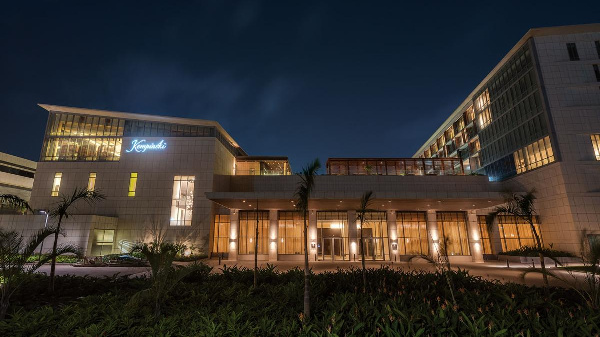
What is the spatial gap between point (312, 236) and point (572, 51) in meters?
43.0

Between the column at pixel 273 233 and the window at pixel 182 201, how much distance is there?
39.2 ft

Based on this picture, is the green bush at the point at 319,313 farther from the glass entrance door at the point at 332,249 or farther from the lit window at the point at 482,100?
the lit window at the point at 482,100

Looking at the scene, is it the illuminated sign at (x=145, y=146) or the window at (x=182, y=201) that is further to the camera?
the illuminated sign at (x=145, y=146)

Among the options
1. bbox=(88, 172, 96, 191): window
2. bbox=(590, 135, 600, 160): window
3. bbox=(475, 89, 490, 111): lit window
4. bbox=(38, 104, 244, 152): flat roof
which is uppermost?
bbox=(475, 89, 490, 111): lit window

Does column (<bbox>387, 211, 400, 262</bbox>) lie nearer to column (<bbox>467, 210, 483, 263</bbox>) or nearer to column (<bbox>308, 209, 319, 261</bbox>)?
column (<bbox>467, 210, 483, 263</bbox>)

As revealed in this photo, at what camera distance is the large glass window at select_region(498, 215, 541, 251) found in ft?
129

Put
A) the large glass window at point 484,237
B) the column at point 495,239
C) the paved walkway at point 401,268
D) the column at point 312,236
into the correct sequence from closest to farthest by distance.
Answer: the paved walkway at point 401,268 < the column at point 312,236 < the column at point 495,239 < the large glass window at point 484,237

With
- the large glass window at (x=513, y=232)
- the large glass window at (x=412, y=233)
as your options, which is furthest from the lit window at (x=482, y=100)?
the large glass window at (x=412, y=233)

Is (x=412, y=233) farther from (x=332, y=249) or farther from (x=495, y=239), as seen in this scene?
(x=495, y=239)

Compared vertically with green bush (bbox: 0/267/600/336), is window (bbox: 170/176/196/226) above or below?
above

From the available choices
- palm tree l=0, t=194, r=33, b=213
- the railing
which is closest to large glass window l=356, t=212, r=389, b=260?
the railing

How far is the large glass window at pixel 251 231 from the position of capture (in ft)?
127

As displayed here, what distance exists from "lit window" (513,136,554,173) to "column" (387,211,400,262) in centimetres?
1983

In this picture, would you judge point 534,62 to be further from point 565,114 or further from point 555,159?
point 555,159
